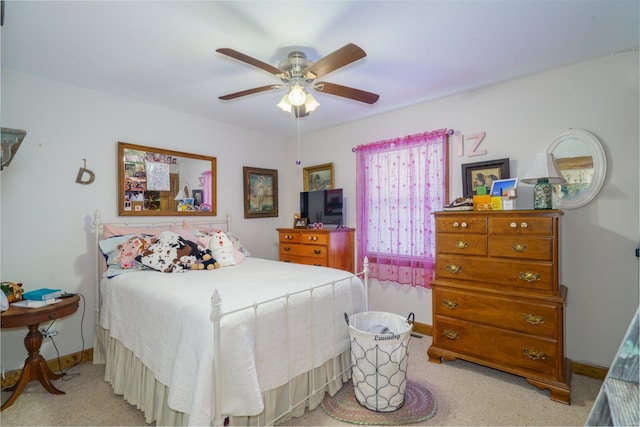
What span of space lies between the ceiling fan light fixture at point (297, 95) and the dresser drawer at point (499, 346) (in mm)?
2101

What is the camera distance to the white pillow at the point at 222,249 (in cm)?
Result: 286

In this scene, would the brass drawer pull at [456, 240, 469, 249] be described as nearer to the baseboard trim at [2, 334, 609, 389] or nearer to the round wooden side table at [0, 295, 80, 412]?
the baseboard trim at [2, 334, 609, 389]

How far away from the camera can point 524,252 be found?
7.34 ft

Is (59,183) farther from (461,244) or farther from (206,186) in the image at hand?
(461,244)

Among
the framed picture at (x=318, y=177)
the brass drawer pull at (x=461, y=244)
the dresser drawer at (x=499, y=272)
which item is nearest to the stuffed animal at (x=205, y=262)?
the framed picture at (x=318, y=177)

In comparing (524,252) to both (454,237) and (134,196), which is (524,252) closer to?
(454,237)

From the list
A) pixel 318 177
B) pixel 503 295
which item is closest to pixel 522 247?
pixel 503 295

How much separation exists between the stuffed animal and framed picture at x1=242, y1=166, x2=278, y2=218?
1.37 meters

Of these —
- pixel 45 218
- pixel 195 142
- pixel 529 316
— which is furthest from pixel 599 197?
pixel 45 218

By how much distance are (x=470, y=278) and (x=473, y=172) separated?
41.7 inches

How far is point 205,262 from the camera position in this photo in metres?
2.70

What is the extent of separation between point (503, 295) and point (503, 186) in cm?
90

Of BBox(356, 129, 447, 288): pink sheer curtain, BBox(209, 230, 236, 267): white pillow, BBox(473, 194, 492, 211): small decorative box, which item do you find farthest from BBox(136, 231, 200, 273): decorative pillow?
BBox(473, 194, 492, 211): small decorative box

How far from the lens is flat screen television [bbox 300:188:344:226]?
379 cm
